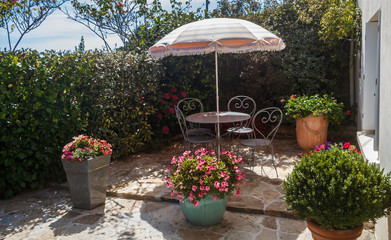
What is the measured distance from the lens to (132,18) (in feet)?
30.3

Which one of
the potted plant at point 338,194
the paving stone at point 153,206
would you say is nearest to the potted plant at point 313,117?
the paving stone at point 153,206

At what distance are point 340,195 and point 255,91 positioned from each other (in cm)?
531

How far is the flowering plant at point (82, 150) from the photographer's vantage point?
3.96 m

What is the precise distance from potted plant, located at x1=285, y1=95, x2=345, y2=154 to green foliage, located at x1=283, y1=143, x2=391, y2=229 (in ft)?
10.4

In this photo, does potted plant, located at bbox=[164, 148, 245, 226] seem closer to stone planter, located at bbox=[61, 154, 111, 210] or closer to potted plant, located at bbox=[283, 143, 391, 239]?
potted plant, located at bbox=[283, 143, 391, 239]

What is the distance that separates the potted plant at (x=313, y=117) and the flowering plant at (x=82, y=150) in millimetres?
3288

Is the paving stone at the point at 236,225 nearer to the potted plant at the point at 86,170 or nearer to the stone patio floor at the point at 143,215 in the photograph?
the stone patio floor at the point at 143,215

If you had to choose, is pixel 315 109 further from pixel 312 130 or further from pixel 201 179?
pixel 201 179

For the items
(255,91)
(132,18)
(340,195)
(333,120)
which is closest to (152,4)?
(132,18)

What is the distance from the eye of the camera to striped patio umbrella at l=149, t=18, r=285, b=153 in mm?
3764

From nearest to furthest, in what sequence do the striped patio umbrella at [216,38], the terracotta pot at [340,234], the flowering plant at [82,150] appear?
the terracotta pot at [340,234], the striped patio umbrella at [216,38], the flowering plant at [82,150]

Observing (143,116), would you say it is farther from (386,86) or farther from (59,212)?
(386,86)

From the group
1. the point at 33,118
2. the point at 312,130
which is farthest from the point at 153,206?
the point at 312,130

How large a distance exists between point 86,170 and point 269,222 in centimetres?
228
